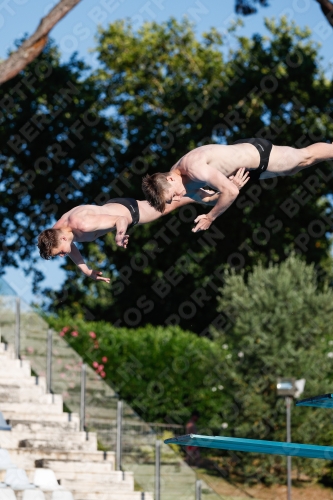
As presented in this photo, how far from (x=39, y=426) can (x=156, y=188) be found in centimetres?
975

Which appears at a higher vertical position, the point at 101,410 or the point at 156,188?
the point at 156,188

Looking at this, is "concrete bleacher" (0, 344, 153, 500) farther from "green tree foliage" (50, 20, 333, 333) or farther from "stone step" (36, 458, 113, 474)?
"green tree foliage" (50, 20, 333, 333)

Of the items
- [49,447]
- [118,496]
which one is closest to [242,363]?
[49,447]

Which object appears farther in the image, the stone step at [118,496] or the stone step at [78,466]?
the stone step at [78,466]

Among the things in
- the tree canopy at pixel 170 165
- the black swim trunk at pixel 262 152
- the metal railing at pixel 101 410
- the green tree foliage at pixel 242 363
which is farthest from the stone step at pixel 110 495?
the tree canopy at pixel 170 165

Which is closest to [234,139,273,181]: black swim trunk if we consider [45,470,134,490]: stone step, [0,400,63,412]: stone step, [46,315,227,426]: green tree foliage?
[45,470,134,490]: stone step

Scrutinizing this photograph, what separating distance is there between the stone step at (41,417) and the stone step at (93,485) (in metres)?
1.59

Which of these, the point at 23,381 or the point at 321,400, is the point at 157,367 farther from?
the point at 321,400

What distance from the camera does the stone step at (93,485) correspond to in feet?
51.1

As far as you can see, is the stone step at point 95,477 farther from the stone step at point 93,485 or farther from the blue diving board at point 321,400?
the blue diving board at point 321,400

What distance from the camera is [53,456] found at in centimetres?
1619

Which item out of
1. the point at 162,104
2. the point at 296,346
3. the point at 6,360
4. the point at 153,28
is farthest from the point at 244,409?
the point at 153,28

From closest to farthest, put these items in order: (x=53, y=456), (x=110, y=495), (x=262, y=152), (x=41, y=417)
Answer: (x=262, y=152) → (x=110, y=495) → (x=53, y=456) → (x=41, y=417)

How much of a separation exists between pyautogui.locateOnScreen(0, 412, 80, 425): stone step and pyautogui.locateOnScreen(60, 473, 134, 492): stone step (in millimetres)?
1594
